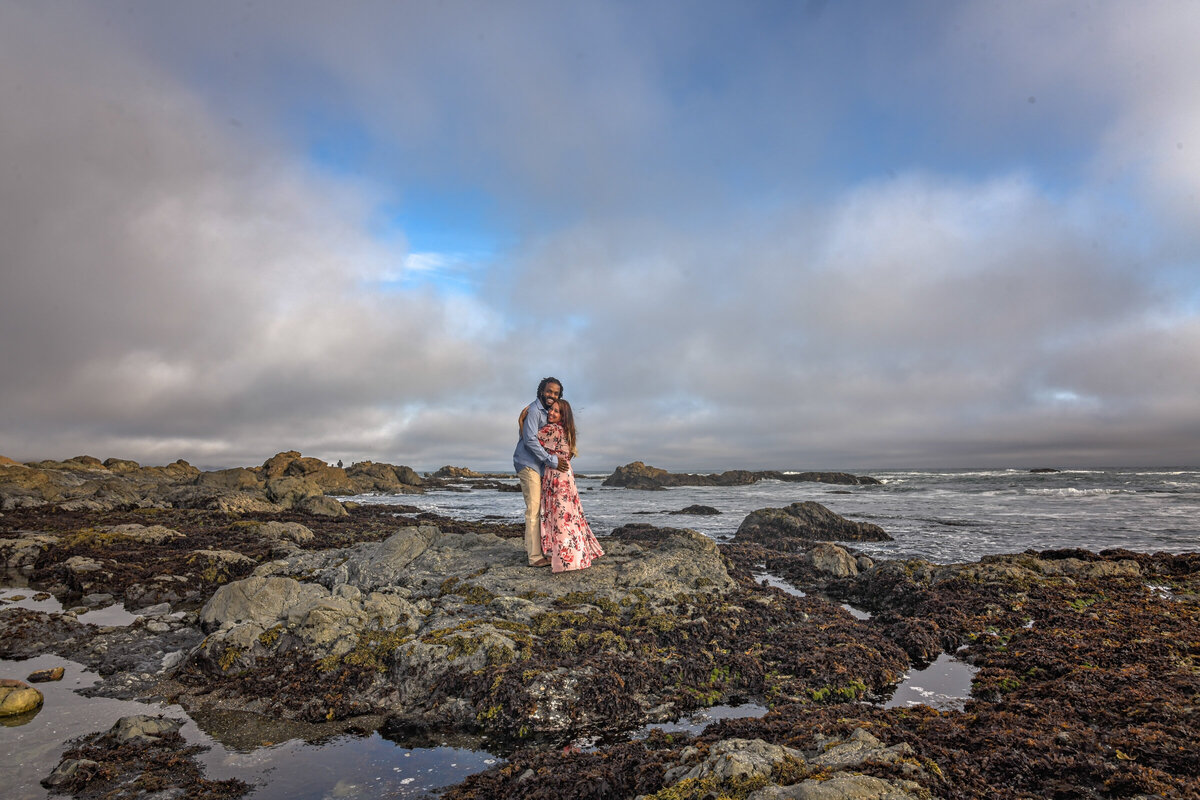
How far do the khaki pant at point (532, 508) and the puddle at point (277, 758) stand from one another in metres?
3.61

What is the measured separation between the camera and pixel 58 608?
8.56 m

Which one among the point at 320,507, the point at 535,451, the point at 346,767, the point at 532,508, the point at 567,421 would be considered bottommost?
the point at 346,767

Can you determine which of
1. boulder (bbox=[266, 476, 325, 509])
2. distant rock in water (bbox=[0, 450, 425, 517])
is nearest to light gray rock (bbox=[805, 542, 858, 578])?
Answer: distant rock in water (bbox=[0, 450, 425, 517])

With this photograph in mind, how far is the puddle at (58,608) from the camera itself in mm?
8016

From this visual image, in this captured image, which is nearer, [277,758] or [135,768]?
[135,768]

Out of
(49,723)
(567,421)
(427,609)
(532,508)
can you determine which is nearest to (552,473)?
(532,508)

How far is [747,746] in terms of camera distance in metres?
3.40

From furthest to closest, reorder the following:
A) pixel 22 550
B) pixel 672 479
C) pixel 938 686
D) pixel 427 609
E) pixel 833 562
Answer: pixel 672 479
pixel 833 562
pixel 22 550
pixel 427 609
pixel 938 686

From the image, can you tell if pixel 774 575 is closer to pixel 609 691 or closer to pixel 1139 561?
pixel 609 691

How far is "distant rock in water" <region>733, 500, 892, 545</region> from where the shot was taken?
1920cm

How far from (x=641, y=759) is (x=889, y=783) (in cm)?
177

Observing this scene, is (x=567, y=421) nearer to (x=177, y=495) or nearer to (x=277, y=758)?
(x=277, y=758)

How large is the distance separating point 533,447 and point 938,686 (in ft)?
19.0

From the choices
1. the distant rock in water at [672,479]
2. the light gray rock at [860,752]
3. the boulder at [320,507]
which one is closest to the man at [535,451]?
the light gray rock at [860,752]
